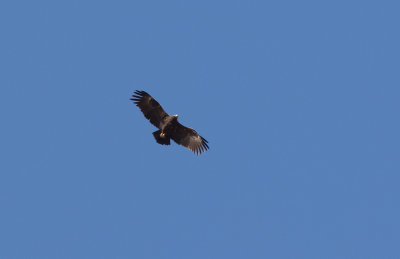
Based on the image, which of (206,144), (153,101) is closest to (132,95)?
(153,101)

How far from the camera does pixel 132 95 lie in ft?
144

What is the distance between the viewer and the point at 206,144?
4522cm

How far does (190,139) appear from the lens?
45094mm

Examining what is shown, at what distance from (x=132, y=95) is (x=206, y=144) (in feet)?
12.6

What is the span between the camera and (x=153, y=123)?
44.1 meters

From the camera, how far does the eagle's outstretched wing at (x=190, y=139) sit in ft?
147

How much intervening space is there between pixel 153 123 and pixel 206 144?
2.58 metres

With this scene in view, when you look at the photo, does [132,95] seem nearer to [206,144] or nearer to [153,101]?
[153,101]

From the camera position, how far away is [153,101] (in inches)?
1729

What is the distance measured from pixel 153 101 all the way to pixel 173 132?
167 centimetres

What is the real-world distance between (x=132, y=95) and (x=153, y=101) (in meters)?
0.89

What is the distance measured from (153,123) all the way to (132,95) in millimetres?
1427

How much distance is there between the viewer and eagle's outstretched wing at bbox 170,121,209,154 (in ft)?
147
